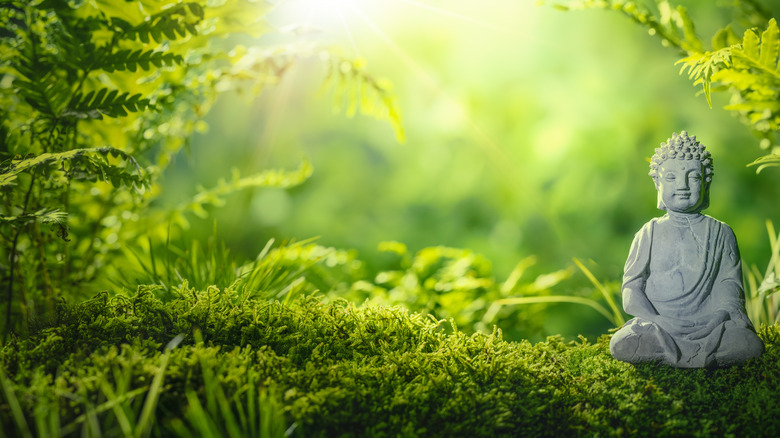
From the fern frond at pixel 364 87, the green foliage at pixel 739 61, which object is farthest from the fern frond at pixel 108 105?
the green foliage at pixel 739 61

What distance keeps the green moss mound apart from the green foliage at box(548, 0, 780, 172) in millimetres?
730

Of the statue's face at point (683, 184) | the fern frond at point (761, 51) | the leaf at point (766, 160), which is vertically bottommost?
A: the statue's face at point (683, 184)

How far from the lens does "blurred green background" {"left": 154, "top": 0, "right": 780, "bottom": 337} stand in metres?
3.04

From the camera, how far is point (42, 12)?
1722 millimetres

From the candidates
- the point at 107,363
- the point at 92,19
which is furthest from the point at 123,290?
the point at 92,19

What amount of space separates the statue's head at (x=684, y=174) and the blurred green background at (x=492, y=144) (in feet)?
4.81

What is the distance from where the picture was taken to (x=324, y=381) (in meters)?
1.13

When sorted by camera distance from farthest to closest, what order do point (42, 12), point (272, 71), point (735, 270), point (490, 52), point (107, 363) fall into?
1. point (490, 52)
2. point (272, 71)
3. point (42, 12)
4. point (735, 270)
5. point (107, 363)

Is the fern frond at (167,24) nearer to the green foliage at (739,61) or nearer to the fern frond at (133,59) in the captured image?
the fern frond at (133,59)

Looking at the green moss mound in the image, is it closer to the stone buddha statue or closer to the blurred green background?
the stone buddha statue

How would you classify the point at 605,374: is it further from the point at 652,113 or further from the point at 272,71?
the point at 652,113

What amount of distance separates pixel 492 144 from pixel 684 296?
2072 mm

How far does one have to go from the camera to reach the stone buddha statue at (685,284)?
51.9 inches

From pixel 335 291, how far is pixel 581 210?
5.49 ft
